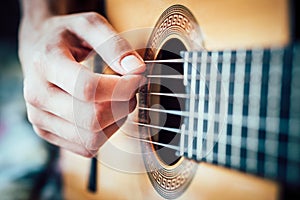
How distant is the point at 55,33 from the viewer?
0.90 m

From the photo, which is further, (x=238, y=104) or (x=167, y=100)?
(x=167, y=100)

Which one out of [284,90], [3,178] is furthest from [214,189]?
[3,178]

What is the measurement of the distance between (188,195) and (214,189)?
59mm

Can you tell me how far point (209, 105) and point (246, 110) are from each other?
0.07 m

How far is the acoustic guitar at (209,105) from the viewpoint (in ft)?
1.65

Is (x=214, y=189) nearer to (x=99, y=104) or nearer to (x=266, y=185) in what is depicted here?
(x=266, y=185)

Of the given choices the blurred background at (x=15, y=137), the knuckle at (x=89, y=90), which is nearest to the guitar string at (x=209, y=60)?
the knuckle at (x=89, y=90)

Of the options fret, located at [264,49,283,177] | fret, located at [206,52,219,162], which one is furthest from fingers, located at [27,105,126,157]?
fret, located at [264,49,283,177]

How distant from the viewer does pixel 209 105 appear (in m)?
0.60

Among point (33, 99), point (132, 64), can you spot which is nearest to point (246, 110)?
point (132, 64)

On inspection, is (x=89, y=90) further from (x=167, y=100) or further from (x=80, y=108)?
(x=167, y=100)

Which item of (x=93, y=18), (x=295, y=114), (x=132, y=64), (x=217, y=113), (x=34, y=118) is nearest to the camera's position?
(x=295, y=114)

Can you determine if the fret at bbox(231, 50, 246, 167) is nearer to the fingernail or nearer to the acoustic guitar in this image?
the acoustic guitar

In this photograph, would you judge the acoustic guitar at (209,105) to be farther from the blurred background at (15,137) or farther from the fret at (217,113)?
the blurred background at (15,137)
